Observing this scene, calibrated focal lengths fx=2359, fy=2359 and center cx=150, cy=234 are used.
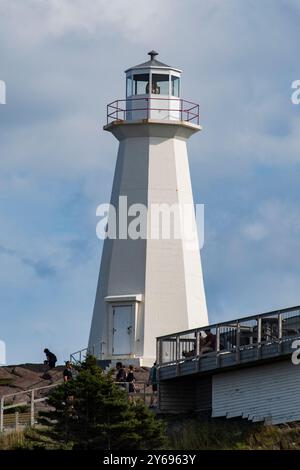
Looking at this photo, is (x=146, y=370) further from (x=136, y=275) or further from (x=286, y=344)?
(x=286, y=344)

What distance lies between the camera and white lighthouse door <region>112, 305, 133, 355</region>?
69688mm

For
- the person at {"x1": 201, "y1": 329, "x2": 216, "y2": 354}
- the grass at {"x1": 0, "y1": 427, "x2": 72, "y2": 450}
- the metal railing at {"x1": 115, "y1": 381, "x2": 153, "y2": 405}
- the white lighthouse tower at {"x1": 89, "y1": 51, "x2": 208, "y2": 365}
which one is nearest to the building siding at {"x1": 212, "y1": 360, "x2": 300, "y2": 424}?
the person at {"x1": 201, "y1": 329, "x2": 216, "y2": 354}

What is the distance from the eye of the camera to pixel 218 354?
58.3 metres

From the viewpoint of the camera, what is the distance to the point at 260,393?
56938 mm

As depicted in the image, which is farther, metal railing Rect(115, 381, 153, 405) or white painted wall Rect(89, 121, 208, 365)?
white painted wall Rect(89, 121, 208, 365)

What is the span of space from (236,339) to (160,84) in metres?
14.9

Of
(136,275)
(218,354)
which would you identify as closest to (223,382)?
(218,354)

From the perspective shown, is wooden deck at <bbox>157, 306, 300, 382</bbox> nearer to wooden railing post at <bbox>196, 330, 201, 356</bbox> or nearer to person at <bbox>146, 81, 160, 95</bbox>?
wooden railing post at <bbox>196, 330, 201, 356</bbox>

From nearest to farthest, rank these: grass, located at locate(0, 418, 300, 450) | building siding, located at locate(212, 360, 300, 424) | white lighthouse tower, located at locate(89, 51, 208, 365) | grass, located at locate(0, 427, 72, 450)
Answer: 1. grass, located at locate(0, 427, 72, 450)
2. grass, located at locate(0, 418, 300, 450)
3. building siding, located at locate(212, 360, 300, 424)
4. white lighthouse tower, located at locate(89, 51, 208, 365)

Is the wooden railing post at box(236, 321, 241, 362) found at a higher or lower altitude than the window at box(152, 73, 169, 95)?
lower

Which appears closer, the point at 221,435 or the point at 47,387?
the point at 221,435

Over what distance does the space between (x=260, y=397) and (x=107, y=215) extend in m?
15.3

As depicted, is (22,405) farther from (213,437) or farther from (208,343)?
(213,437)

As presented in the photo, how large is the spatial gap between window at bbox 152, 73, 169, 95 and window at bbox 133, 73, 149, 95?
0.69ft
